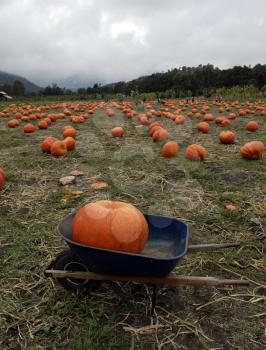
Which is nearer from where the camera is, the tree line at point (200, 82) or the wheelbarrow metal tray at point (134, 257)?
the wheelbarrow metal tray at point (134, 257)

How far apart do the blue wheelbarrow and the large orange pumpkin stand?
0.15 m

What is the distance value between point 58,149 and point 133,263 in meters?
5.53

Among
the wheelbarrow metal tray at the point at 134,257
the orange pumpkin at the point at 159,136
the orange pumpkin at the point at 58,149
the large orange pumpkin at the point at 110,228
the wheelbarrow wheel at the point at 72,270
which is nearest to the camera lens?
the wheelbarrow metal tray at the point at 134,257

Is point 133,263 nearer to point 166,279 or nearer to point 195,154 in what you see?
point 166,279

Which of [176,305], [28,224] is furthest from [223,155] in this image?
[176,305]

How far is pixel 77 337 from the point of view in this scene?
2.86 meters

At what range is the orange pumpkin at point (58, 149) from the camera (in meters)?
8.12

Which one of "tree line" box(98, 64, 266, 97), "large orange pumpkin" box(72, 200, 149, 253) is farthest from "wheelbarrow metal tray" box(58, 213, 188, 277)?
"tree line" box(98, 64, 266, 97)

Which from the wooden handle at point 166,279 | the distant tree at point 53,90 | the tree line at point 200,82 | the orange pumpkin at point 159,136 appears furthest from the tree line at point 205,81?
the wooden handle at point 166,279

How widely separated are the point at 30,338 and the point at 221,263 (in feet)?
6.73

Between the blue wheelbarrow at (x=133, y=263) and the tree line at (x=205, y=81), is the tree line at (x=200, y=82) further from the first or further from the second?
the blue wheelbarrow at (x=133, y=263)

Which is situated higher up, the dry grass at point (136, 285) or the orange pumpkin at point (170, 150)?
the orange pumpkin at point (170, 150)

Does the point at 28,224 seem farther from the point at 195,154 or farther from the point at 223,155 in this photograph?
the point at 223,155

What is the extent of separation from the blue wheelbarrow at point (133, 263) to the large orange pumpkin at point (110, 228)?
6.0 inches
